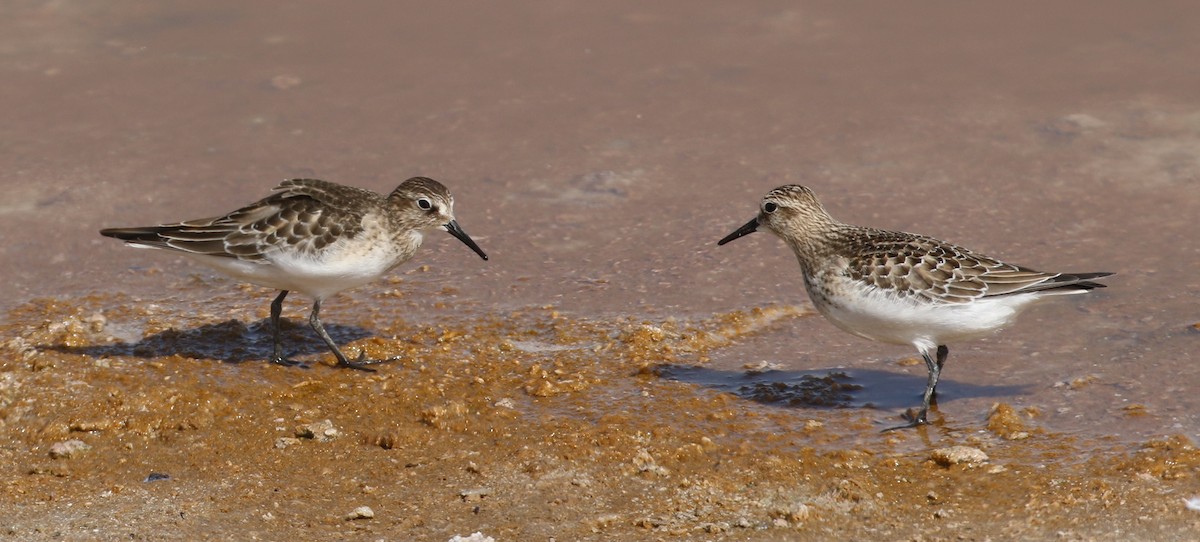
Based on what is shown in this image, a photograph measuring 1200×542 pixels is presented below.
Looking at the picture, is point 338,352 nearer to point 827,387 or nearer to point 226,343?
point 226,343

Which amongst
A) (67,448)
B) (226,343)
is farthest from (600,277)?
(67,448)

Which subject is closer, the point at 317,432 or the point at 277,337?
the point at 317,432

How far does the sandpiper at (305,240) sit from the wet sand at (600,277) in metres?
0.55

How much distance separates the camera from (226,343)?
9.77 m

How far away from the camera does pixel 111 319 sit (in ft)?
33.0

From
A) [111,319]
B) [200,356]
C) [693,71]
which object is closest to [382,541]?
[200,356]

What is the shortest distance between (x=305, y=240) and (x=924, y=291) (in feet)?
13.6

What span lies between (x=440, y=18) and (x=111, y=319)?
7.76m

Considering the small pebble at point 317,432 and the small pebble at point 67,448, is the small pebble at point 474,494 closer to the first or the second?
the small pebble at point 317,432

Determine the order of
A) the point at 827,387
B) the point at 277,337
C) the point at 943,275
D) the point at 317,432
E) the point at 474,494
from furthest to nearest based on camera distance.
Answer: the point at 277,337 < the point at 827,387 < the point at 943,275 < the point at 317,432 < the point at 474,494

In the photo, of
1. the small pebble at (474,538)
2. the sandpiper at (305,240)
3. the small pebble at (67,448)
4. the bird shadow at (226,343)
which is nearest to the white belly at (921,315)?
the small pebble at (474,538)

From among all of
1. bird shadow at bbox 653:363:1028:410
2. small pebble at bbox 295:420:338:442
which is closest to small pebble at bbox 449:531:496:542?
small pebble at bbox 295:420:338:442

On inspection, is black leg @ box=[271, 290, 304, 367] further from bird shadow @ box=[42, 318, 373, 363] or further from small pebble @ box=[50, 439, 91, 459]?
small pebble @ box=[50, 439, 91, 459]

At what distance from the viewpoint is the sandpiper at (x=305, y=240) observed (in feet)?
30.6
